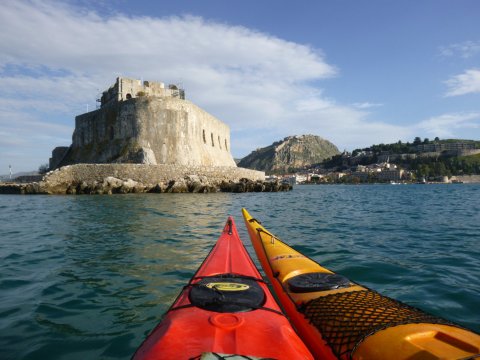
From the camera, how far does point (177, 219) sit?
12.0 meters

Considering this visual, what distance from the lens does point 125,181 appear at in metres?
28.9

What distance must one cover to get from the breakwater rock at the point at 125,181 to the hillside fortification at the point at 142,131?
479cm

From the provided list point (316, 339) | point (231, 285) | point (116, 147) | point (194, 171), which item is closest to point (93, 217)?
point (231, 285)

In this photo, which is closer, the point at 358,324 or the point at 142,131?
the point at 358,324

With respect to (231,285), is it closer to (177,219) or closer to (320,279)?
(320,279)

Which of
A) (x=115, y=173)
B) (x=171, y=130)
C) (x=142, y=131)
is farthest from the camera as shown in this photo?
(x=171, y=130)

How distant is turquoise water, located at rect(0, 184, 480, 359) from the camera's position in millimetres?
3572

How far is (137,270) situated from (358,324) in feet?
13.3

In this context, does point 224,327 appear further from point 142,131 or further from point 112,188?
point 142,131

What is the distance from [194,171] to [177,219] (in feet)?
68.2

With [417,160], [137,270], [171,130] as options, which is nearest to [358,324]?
[137,270]

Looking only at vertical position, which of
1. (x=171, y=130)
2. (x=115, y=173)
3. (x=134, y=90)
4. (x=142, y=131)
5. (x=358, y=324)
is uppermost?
(x=134, y=90)

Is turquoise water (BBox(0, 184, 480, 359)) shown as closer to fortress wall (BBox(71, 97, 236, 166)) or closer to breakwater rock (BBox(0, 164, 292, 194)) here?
breakwater rock (BBox(0, 164, 292, 194))

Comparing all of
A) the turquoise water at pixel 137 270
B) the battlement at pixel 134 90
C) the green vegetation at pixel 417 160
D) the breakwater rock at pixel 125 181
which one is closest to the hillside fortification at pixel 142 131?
the battlement at pixel 134 90
